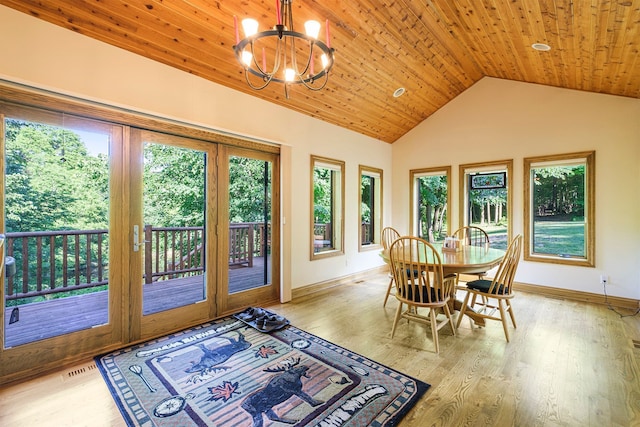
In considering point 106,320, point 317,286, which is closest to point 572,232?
point 317,286

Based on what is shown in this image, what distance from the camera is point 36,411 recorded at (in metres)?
1.84

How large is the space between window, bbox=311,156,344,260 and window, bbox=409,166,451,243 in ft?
5.86

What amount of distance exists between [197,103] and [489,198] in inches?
192

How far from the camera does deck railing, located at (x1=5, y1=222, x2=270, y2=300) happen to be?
7.55ft

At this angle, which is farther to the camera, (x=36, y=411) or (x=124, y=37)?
(x=124, y=37)

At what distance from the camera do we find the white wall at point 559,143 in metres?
3.86

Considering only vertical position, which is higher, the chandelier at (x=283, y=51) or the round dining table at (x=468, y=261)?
the chandelier at (x=283, y=51)

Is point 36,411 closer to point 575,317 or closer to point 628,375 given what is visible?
point 628,375

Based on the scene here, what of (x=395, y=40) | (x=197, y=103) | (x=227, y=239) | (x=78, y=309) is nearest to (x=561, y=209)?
(x=395, y=40)

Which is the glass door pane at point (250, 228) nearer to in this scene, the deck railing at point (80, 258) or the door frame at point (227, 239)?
the door frame at point (227, 239)

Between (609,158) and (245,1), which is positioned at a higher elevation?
(245,1)

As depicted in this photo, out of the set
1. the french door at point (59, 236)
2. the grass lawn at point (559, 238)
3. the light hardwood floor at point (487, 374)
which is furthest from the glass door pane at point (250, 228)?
the grass lawn at point (559, 238)

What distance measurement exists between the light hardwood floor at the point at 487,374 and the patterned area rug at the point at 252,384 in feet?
0.37

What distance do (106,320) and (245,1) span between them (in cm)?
315
